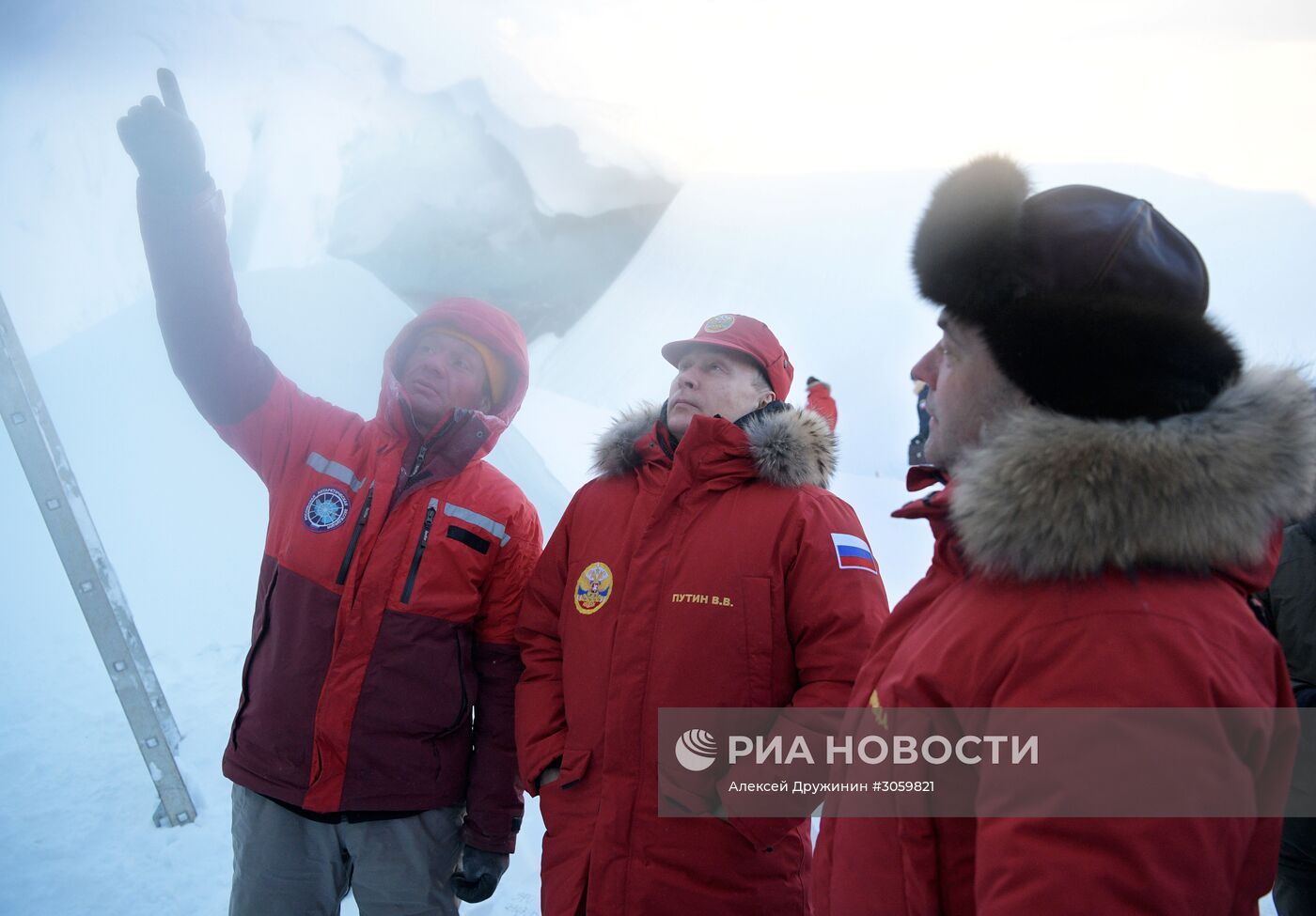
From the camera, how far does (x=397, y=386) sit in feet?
5.42

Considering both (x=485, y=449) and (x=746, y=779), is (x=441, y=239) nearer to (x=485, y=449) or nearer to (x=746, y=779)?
(x=485, y=449)

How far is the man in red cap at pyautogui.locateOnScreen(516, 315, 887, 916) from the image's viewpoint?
122 centimetres

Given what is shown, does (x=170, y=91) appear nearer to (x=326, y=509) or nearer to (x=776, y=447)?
(x=326, y=509)

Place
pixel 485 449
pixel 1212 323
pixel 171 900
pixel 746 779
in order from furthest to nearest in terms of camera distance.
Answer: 1. pixel 171 900
2. pixel 485 449
3. pixel 746 779
4. pixel 1212 323

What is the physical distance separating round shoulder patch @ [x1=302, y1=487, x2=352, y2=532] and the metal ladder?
A: 3.81 ft

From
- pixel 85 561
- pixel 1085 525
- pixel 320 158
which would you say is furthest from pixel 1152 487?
pixel 320 158

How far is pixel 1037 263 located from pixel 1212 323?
0.17m

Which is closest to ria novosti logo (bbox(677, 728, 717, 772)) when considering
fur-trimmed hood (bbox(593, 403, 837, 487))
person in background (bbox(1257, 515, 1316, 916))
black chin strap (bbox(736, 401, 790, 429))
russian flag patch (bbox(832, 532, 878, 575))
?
russian flag patch (bbox(832, 532, 878, 575))

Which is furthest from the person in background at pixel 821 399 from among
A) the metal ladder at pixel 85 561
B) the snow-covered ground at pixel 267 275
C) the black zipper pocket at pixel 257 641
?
the metal ladder at pixel 85 561

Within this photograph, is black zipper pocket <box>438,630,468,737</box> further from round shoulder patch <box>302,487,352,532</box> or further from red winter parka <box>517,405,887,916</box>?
round shoulder patch <box>302,487,352,532</box>

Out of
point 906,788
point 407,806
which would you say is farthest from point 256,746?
point 906,788

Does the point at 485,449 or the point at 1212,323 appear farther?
the point at 485,449

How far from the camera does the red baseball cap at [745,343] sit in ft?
5.29

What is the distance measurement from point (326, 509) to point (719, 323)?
926mm
